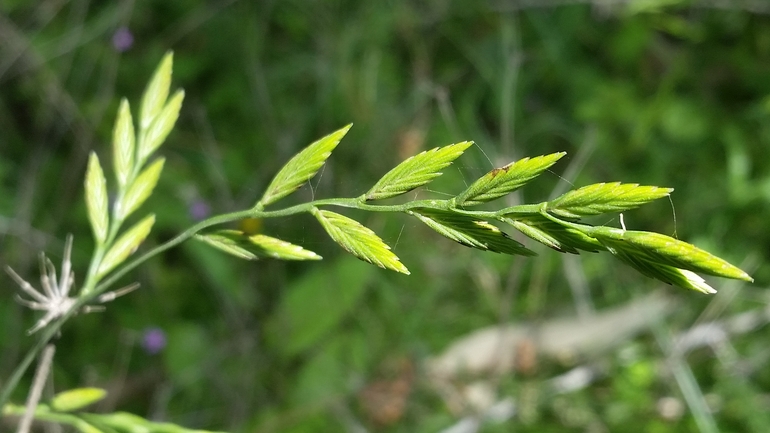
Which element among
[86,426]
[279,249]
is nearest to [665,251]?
[279,249]

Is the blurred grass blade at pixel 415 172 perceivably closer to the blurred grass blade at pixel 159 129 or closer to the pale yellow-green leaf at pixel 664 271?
the pale yellow-green leaf at pixel 664 271

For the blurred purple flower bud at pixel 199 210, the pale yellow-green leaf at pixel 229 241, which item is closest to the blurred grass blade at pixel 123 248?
the pale yellow-green leaf at pixel 229 241

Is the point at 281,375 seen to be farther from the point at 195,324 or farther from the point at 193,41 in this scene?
the point at 193,41

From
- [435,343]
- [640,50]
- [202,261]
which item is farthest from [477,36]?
[202,261]

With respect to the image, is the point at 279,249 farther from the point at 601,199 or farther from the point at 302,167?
the point at 601,199

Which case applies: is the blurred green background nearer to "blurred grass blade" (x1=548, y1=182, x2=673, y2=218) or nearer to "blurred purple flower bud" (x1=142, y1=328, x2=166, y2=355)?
"blurred purple flower bud" (x1=142, y1=328, x2=166, y2=355)

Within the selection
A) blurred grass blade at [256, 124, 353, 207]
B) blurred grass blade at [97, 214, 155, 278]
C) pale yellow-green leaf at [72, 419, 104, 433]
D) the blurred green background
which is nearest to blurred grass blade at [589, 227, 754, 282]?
blurred grass blade at [256, 124, 353, 207]
